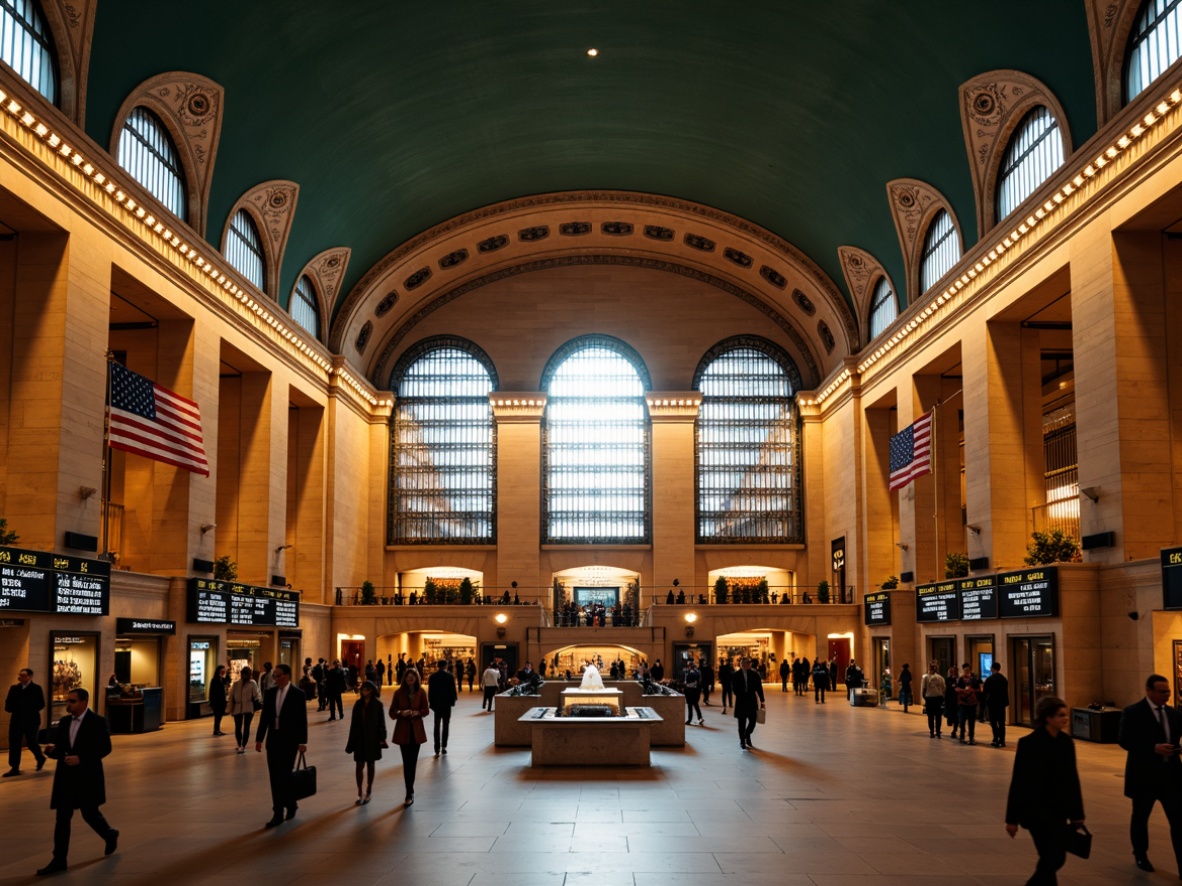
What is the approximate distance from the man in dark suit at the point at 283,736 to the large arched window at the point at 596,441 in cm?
3231

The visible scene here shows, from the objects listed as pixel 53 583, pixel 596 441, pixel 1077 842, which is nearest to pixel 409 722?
pixel 1077 842

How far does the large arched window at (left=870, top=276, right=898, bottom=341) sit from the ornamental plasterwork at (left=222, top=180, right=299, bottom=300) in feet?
56.9

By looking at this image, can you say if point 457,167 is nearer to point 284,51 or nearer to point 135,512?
point 284,51

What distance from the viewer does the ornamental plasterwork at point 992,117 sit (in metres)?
22.5

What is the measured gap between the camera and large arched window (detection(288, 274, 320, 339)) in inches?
1359

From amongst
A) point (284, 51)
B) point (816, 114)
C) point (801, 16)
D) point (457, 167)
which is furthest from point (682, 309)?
point (284, 51)

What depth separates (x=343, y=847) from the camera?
953 cm

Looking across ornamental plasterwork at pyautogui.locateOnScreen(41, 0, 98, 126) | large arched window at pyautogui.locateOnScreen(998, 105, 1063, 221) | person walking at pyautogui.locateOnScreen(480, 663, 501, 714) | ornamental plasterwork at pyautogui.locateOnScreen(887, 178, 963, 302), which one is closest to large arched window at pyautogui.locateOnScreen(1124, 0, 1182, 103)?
large arched window at pyautogui.locateOnScreen(998, 105, 1063, 221)

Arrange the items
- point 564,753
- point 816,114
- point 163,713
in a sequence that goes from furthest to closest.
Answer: point 816,114 < point 163,713 < point 564,753

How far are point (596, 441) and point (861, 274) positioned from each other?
12.6m

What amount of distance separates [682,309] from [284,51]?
2205 cm

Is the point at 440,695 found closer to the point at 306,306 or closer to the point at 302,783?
the point at 302,783

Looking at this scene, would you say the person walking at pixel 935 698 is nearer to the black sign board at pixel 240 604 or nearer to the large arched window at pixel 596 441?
the black sign board at pixel 240 604

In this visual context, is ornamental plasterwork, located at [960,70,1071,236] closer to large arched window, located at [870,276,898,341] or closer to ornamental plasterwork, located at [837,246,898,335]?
large arched window, located at [870,276,898,341]
